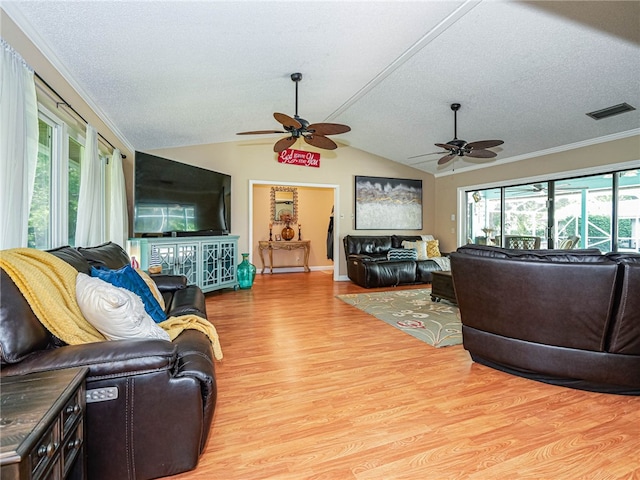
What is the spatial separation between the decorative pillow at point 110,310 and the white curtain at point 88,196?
1860 mm

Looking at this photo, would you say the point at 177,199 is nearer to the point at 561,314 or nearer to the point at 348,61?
the point at 348,61

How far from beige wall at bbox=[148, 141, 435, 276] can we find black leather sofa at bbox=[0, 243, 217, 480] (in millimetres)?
4927

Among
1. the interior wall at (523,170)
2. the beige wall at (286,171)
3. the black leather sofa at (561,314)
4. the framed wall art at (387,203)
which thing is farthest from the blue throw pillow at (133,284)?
the interior wall at (523,170)

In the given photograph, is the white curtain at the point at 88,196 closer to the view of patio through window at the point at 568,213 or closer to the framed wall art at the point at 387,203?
the framed wall art at the point at 387,203

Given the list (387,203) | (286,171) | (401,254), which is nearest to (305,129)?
(286,171)

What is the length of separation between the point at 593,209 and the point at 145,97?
624cm

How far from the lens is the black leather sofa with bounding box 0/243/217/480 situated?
3.98ft

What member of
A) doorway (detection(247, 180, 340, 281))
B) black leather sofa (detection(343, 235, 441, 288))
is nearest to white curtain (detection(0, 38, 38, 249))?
black leather sofa (detection(343, 235, 441, 288))

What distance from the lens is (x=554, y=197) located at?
5.46m

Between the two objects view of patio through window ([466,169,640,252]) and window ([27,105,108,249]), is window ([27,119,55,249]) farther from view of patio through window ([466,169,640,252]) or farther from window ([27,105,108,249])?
view of patio through window ([466,169,640,252])

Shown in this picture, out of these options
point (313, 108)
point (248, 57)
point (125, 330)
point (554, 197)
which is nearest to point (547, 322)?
point (125, 330)

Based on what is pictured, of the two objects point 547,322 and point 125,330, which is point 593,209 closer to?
point 547,322

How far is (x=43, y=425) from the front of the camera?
0.83 meters

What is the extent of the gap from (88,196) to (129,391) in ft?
8.29
